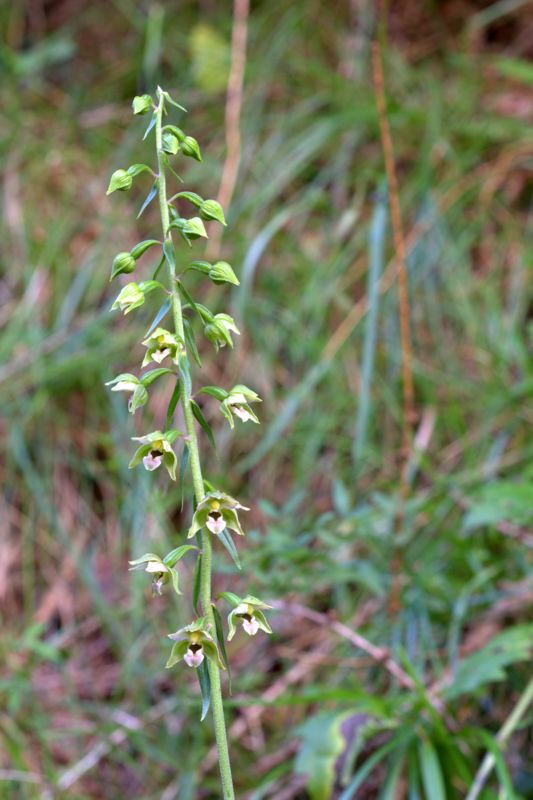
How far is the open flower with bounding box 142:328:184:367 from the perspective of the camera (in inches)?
60.7

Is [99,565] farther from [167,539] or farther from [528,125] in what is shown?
[528,125]

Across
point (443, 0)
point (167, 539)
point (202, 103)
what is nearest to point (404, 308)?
point (167, 539)

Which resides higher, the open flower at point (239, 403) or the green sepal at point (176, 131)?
the green sepal at point (176, 131)

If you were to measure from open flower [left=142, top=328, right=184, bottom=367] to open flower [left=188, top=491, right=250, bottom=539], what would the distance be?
0.23 m

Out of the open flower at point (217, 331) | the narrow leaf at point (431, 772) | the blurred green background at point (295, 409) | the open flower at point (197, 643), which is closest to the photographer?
the open flower at point (197, 643)

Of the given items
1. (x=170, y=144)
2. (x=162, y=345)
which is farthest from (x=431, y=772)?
(x=170, y=144)

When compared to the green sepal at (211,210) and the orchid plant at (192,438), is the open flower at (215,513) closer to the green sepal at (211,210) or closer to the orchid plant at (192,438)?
the orchid plant at (192,438)

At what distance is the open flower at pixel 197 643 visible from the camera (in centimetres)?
149

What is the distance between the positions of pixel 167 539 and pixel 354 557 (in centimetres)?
69

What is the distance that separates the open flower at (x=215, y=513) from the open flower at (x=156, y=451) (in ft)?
0.31

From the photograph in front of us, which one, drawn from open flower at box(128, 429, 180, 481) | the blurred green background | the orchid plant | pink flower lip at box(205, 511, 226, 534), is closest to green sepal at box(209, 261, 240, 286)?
the orchid plant

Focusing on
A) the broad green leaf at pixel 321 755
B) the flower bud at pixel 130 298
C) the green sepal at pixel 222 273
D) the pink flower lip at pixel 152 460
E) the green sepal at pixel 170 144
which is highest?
the green sepal at pixel 170 144

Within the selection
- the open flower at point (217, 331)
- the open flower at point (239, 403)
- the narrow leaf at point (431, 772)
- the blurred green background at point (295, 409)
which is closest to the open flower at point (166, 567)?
the open flower at point (239, 403)

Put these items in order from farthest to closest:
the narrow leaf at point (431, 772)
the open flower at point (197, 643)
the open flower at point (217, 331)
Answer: the narrow leaf at point (431, 772)
the open flower at point (217, 331)
the open flower at point (197, 643)
